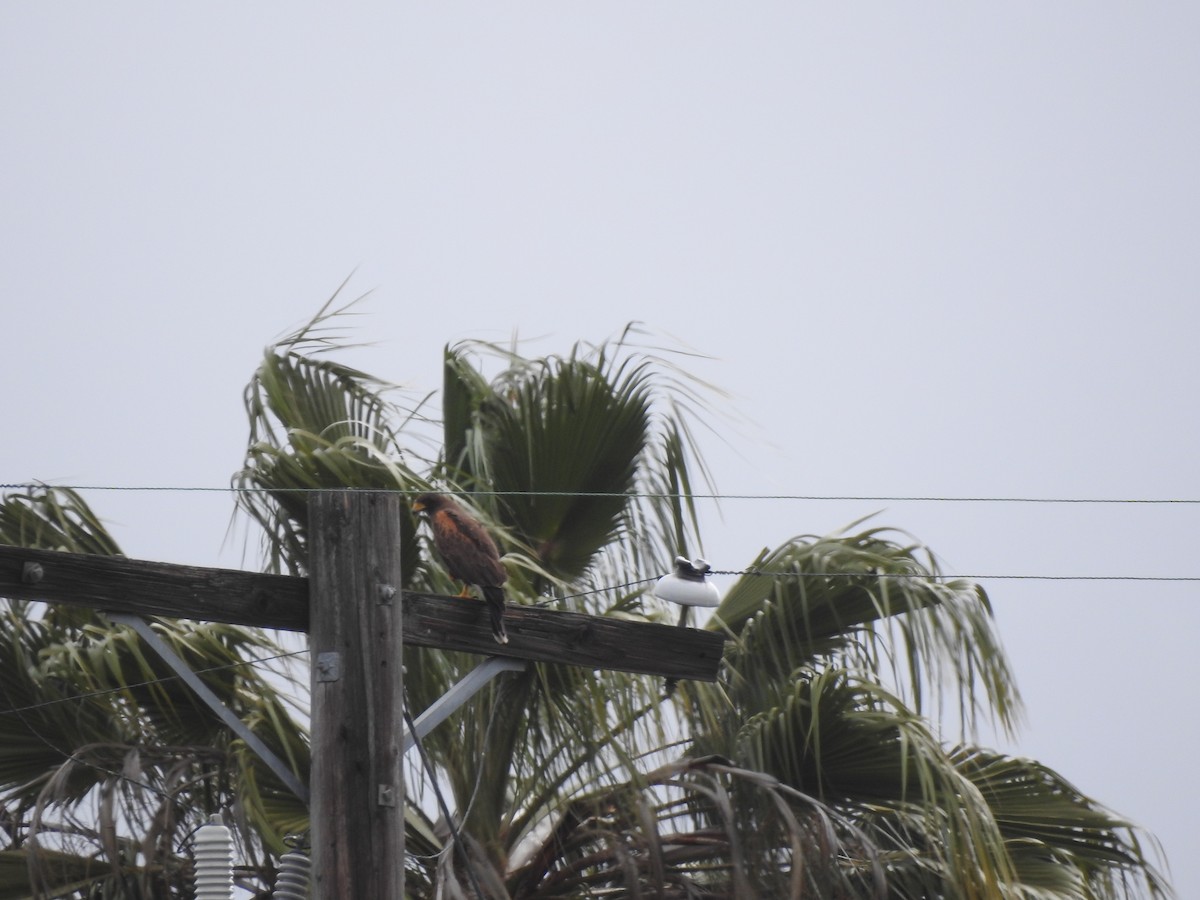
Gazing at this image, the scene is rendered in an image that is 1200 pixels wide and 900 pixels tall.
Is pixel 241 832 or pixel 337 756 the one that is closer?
pixel 337 756

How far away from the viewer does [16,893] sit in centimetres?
700

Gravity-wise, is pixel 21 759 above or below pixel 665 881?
above

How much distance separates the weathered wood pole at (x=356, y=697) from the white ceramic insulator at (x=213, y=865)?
0.45m

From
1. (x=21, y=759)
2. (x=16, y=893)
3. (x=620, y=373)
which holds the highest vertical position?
(x=620, y=373)

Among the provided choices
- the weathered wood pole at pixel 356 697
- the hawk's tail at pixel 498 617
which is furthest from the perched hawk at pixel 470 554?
the weathered wood pole at pixel 356 697

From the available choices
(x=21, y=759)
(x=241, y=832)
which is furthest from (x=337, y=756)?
(x=21, y=759)

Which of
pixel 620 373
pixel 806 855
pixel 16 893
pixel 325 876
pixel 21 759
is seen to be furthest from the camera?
pixel 620 373

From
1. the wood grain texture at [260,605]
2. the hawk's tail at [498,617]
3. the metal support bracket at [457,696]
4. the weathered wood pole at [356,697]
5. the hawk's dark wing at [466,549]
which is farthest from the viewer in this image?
the hawk's dark wing at [466,549]

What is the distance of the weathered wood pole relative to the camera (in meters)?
5.12

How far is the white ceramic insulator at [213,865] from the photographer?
536cm

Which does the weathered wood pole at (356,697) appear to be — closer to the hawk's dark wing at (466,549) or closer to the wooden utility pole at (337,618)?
the wooden utility pole at (337,618)

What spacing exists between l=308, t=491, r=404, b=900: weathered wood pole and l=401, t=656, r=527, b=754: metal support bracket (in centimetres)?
27

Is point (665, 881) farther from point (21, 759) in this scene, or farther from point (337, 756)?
point (21, 759)

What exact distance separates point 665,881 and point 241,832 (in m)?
1.77
